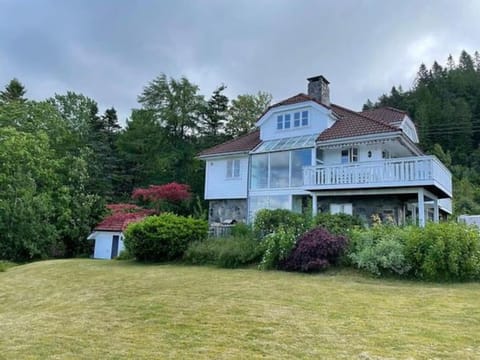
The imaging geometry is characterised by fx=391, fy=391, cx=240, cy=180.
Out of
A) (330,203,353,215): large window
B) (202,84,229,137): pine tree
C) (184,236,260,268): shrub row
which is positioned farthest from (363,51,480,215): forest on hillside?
(184,236,260,268): shrub row

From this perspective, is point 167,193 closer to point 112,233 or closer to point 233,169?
point 112,233

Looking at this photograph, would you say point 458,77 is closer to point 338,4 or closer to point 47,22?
point 338,4

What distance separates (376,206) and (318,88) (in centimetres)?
808

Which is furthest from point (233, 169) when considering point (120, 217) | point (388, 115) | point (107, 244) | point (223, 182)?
point (107, 244)

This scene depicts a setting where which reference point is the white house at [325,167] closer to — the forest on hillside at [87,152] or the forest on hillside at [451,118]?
the forest on hillside at [87,152]

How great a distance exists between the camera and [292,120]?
21516 millimetres

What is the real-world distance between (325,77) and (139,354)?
67.6ft

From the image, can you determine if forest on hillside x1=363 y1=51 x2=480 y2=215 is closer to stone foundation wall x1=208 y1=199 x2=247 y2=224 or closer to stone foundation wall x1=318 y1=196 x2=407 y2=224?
stone foundation wall x1=318 y1=196 x2=407 y2=224

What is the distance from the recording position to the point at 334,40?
18.6 meters

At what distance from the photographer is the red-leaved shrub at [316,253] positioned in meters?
11.3

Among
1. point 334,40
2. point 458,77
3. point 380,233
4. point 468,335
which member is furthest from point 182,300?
point 458,77

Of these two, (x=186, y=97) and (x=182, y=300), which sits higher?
(x=186, y=97)

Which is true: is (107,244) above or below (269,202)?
below

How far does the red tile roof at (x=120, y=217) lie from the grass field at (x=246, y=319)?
14.7m
